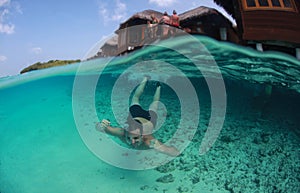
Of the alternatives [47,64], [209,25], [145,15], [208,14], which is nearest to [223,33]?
[209,25]

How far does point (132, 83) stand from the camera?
11.9 metres

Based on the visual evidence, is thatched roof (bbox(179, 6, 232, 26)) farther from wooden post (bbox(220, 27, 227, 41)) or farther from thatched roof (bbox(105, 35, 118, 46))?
thatched roof (bbox(105, 35, 118, 46))

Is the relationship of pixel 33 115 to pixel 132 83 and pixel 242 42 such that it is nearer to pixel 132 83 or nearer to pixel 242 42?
pixel 132 83

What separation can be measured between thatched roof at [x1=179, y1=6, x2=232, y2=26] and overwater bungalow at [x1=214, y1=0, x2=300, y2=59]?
0.47 m

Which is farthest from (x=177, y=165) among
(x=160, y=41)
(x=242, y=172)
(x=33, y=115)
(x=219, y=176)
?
(x=33, y=115)

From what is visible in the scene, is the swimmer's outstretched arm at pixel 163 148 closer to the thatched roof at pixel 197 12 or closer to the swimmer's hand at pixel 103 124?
the swimmer's hand at pixel 103 124

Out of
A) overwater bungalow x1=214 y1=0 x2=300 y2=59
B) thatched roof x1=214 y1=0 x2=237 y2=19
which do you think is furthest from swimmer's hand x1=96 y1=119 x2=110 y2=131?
thatched roof x1=214 y1=0 x2=237 y2=19

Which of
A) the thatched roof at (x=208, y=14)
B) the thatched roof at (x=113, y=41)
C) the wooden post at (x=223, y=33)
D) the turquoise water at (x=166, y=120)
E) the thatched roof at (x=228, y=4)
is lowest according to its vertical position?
the turquoise water at (x=166, y=120)

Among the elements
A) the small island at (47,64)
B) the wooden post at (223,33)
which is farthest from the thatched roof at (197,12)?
the small island at (47,64)

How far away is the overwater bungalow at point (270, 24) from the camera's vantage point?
8.22 meters

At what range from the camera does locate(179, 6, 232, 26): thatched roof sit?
8617mm

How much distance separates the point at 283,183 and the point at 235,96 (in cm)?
420

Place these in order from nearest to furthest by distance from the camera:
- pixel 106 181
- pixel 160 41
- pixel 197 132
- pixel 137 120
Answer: pixel 137 120 < pixel 106 181 < pixel 160 41 < pixel 197 132

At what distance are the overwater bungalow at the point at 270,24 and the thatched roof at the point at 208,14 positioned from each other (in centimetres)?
47
